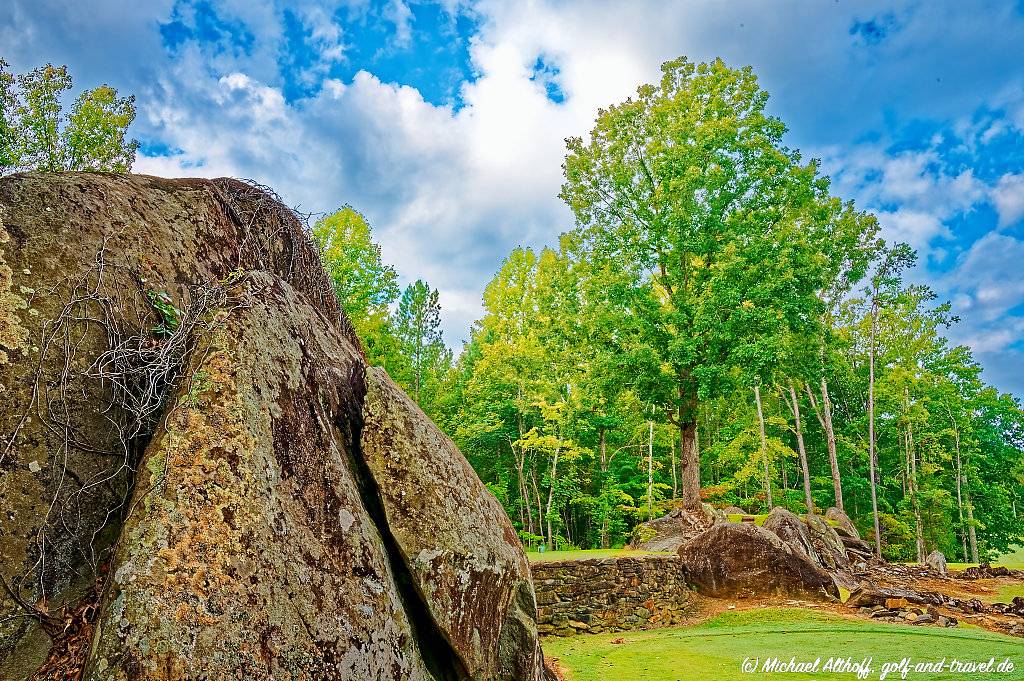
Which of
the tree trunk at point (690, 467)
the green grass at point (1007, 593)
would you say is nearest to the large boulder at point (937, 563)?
the green grass at point (1007, 593)

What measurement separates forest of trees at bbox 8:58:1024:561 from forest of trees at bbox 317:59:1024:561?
90 millimetres

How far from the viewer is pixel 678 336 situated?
691 inches

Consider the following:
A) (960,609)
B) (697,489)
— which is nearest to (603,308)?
(697,489)

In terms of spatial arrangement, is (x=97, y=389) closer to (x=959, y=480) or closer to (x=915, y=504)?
(x=915, y=504)

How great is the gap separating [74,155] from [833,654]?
30072 millimetres

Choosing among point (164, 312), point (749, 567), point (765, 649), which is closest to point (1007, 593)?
point (749, 567)

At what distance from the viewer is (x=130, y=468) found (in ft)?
12.6

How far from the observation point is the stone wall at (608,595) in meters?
11.6

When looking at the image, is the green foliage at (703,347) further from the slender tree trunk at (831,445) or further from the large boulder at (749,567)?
the large boulder at (749,567)

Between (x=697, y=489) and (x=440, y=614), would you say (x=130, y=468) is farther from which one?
(x=697, y=489)

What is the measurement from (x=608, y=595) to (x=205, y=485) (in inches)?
423

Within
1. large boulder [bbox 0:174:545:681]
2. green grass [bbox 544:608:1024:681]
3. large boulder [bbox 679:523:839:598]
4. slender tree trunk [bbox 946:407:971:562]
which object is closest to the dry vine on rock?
large boulder [bbox 0:174:545:681]

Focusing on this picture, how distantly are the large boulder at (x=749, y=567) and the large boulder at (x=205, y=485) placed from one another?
33.4 ft

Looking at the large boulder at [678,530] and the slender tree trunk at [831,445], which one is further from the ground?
the slender tree trunk at [831,445]
